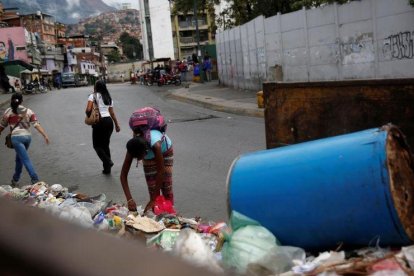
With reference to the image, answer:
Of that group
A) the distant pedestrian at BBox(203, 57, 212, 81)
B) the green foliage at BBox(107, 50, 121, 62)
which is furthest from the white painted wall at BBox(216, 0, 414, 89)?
the green foliage at BBox(107, 50, 121, 62)

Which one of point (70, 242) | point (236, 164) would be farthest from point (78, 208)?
point (70, 242)

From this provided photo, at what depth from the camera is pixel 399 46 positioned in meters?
13.8

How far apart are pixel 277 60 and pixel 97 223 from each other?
1490 centimetres

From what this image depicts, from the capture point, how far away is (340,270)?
9.01 feet

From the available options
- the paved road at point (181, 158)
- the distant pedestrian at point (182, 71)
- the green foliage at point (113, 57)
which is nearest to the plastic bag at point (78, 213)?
the paved road at point (181, 158)

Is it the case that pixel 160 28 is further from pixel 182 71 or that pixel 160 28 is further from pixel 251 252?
pixel 251 252

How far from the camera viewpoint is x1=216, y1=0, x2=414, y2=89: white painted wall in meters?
13.8

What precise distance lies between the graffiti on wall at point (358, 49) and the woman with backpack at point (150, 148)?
10978 millimetres

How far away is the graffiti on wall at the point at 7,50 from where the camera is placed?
176 ft

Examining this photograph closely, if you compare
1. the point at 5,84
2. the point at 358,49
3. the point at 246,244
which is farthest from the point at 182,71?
the point at 246,244

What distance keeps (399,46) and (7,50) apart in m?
49.4

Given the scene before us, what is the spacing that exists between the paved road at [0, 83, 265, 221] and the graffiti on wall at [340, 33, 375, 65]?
368cm

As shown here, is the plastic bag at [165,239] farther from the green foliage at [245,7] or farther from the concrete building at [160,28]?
the concrete building at [160,28]

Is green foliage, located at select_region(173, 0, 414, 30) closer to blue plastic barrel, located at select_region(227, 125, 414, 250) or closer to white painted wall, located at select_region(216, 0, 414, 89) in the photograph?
white painted wall, located at select_region(216, 0, 414, 89)
